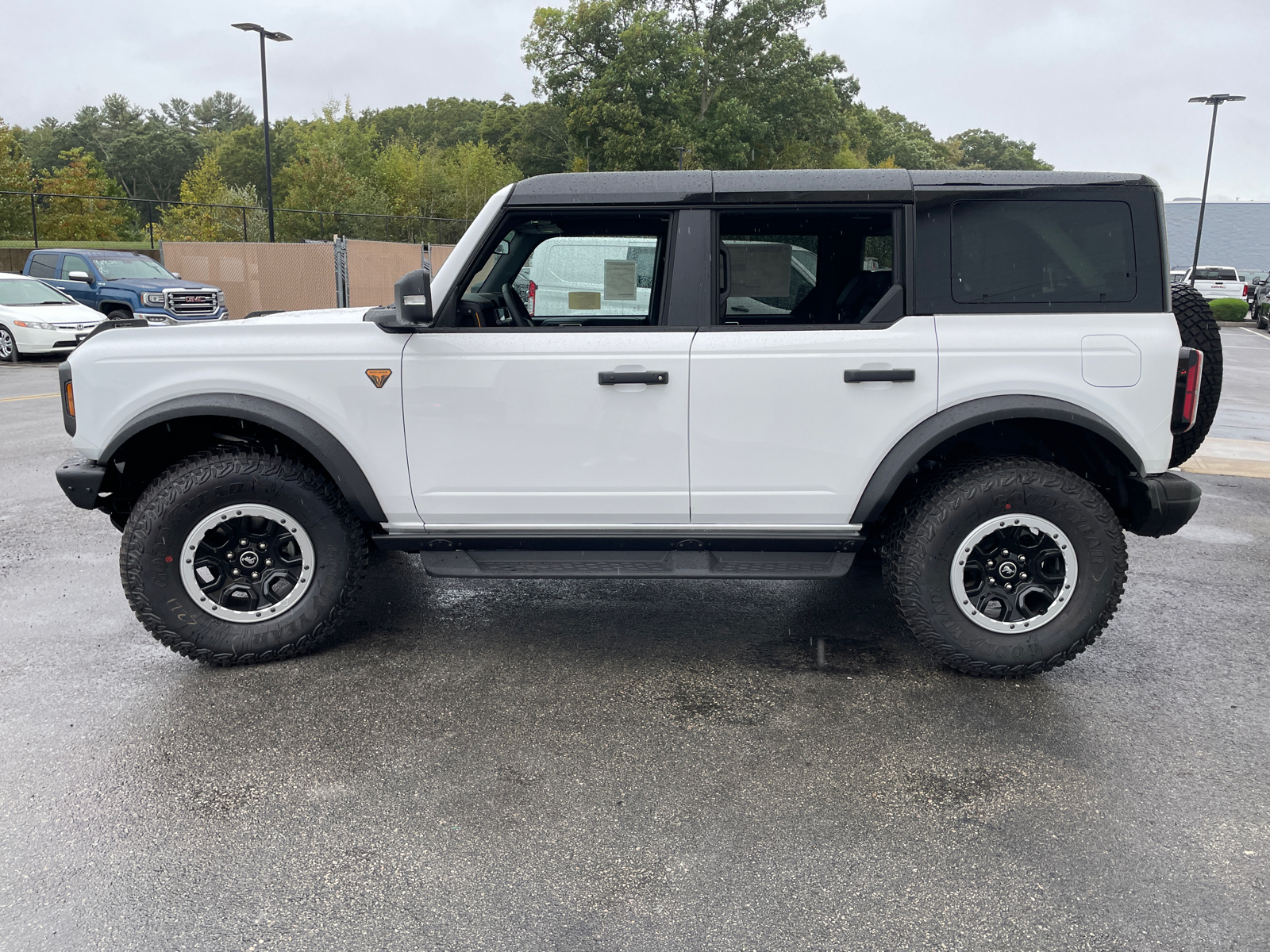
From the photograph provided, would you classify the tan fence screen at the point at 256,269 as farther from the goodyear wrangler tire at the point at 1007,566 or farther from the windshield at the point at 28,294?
the goodyear wrangler tire at the point at 1007,566

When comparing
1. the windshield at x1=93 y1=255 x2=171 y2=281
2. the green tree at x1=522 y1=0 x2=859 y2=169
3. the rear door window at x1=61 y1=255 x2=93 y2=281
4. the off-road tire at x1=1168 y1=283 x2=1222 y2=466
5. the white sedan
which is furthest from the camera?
the green tree at x1=522 y1=0 x2=859 y2=169

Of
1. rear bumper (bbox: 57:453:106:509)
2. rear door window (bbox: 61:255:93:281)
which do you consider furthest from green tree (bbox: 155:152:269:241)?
rear bumper (bbox: 57:453:106:509)

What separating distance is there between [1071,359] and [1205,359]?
94cm

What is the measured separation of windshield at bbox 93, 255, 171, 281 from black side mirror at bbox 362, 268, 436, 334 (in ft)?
58.1

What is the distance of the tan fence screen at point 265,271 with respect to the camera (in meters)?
23.5

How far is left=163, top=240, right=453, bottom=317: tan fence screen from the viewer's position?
23.5 metres

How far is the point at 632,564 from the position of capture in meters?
3.82

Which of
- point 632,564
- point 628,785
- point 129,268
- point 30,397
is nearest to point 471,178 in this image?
point 129,268

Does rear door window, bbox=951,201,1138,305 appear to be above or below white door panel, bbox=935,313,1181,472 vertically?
above

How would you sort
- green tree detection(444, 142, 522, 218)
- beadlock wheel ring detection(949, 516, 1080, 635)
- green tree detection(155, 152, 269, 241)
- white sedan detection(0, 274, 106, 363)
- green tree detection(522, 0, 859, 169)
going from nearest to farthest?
beadlock wheel ring detection(949, 516, 1080, 635)
white sedan detection(0, 274, 106, 363)
green tree detection(155, 152, 269, 241)
green tree detection(444, 142, 522, 218)
green tree detection(522, 0, 859, 169)

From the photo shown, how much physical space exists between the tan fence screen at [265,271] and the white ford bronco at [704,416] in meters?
20.6

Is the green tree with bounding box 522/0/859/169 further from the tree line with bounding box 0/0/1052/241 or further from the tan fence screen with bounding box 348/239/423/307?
the tan fence screen with bounding box 348/239/423/307

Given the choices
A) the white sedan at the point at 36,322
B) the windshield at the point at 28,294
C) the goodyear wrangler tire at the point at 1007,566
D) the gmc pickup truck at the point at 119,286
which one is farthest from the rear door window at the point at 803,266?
the gmc pickup truck at the point at 119,286

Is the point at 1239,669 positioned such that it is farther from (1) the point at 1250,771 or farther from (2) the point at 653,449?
(2) the point at 653,449
